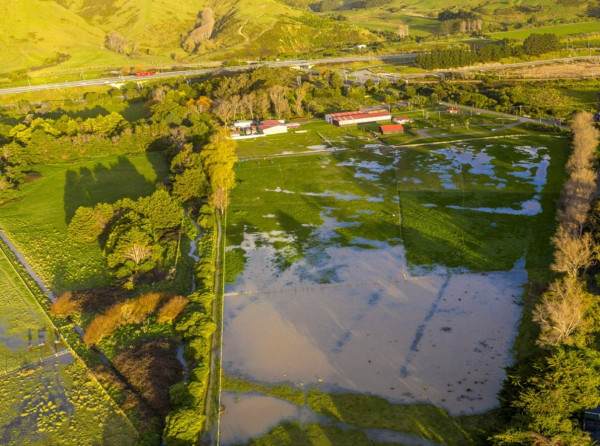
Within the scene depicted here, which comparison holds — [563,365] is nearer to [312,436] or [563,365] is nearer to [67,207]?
[312,436]

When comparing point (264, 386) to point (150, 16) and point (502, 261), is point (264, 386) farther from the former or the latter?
point (150, 16)

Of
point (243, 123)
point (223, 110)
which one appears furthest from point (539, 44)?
point (223, 110)

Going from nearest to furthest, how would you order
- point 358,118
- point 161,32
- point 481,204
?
point 481,204
point 358,118
point 161,32

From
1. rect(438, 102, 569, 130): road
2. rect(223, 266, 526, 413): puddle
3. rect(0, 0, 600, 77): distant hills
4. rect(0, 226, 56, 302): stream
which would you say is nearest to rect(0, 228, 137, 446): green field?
rect(0, 226, 56, 302): stream

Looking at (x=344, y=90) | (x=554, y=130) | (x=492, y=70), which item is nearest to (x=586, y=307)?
(x=554, y=130)

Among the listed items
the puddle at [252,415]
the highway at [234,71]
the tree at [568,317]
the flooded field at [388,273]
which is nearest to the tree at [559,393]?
the tree at [568,317]
